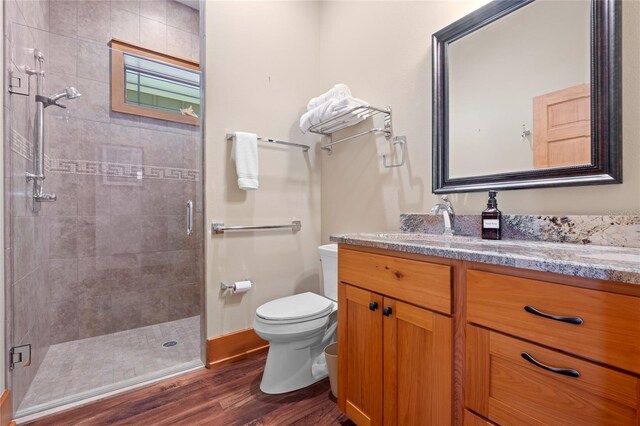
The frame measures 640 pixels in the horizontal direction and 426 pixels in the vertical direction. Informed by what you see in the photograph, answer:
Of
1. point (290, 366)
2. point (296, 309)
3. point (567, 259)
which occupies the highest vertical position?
point (567, 259)

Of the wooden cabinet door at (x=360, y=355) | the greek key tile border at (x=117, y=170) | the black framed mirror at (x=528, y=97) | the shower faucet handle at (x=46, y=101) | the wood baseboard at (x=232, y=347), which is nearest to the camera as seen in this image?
the black framed mirror at (x=528, y=97)

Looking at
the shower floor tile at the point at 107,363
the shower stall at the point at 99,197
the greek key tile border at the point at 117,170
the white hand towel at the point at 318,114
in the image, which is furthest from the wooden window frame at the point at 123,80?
the shower floor tile at the point at 107,363

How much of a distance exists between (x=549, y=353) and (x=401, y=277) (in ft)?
1.43

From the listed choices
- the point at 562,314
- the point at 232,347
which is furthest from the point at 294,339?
the point at 562,314

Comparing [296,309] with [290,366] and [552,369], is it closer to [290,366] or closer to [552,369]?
[290,366]

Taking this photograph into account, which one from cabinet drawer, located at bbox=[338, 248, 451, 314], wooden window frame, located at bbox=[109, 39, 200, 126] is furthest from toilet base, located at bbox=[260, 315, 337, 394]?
wooden window frame, located at bbox=[109, 39, 200, 126]

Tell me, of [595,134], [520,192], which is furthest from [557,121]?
[520,192]

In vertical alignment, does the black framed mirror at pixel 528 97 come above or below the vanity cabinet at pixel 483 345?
above

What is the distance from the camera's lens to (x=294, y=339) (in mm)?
1533

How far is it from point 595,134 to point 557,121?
0.14m

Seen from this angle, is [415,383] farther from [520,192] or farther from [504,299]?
[520,192]

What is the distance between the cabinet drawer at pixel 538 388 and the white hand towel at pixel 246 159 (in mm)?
1479

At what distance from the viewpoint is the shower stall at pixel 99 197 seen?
1486 millimetres

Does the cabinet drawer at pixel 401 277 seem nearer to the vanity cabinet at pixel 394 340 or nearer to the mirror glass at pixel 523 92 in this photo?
the vanity cabinet at pixel 394 340
